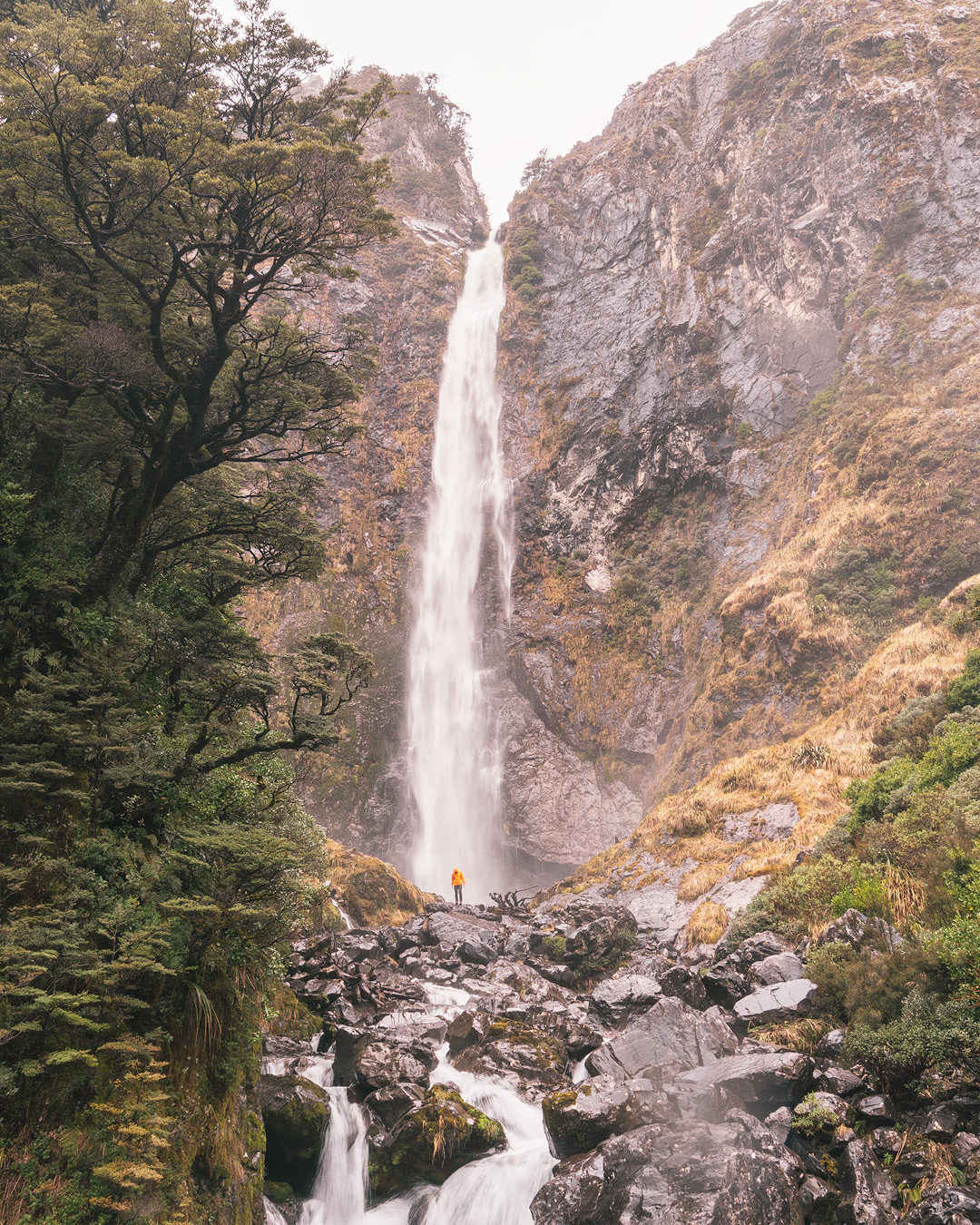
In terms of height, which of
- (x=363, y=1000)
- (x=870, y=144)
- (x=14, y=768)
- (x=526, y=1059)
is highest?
(x=870, y=144)

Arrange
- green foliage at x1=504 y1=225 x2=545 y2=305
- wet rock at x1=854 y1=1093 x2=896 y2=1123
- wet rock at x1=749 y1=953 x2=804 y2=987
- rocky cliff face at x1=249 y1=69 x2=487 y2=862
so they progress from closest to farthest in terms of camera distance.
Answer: wet rock at x1=854 y1=1093 x2=896 y2=1123 → wet rock at x1=749 y1=953 x2=804 y2=987 → rocky cliff face at x1=249 y1=69 x2=487 y2=862 → green foliage at x1=504 y1=225 x2=545 y2=305

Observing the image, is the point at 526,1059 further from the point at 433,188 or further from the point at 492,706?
the point at 433,188

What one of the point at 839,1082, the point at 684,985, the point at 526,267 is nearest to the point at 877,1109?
the point at 839,1082

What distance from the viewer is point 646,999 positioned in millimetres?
11102

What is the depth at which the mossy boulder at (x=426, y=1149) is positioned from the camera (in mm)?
8414

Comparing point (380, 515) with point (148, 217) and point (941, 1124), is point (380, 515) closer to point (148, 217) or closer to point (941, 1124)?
point (148, 217)

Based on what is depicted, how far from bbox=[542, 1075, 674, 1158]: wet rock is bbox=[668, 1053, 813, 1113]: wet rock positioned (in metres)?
0.34

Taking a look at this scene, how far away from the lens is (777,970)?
32.6 ft

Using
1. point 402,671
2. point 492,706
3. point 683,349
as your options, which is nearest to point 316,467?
point 402,671

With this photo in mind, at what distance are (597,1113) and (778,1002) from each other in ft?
9.12

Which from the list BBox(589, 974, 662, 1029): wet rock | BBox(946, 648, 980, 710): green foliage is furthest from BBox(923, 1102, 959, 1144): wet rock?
BBox(946, 648, 980, 710): green foliage

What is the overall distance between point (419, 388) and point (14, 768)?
132 ft

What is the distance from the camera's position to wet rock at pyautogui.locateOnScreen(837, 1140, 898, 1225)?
5.59m

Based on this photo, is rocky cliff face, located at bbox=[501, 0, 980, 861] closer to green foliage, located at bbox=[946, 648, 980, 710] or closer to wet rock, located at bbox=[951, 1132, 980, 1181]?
green foliage, located at bbox=[946, 648, 980, 710]
